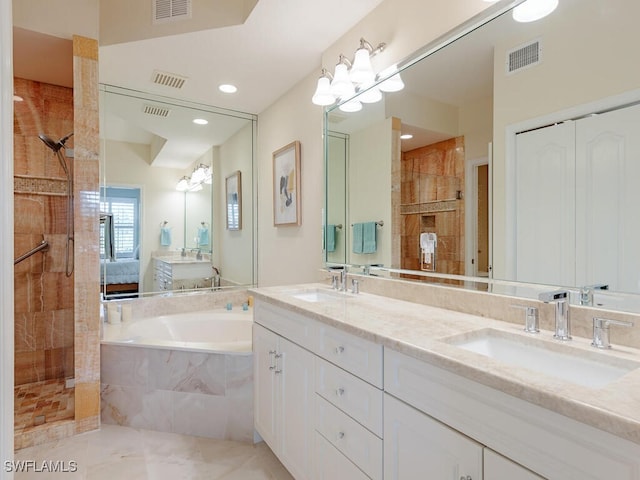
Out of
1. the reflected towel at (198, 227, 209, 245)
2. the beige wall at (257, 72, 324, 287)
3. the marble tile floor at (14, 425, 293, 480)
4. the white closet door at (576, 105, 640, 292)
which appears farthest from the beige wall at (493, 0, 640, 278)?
the reflected towel at (198, 227, 209, 245)

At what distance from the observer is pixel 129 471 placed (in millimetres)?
1818

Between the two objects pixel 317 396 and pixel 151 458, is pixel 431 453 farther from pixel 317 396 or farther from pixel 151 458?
pixel 151 458

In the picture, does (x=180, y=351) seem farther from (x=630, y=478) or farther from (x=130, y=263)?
(x=630, y=478)

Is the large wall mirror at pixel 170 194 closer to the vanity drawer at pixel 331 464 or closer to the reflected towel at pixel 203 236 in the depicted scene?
the reflected towel at pixel 203 236

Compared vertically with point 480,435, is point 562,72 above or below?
above

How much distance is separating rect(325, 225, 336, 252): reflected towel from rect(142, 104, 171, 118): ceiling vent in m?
1.89

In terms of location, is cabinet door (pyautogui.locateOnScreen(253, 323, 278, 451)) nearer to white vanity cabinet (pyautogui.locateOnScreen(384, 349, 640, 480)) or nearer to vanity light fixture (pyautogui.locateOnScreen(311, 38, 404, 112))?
white vanity cabinet (pyautogui.locateOnScreen(384, 349, 640, 480))

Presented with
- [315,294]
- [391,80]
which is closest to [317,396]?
[315,294]

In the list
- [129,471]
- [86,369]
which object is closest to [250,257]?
[86,369]

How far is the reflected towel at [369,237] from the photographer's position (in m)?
2.06

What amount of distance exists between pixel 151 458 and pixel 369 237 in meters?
1.73

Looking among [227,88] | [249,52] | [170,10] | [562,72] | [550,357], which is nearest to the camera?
[550,357]

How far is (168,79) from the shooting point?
9.02 feet

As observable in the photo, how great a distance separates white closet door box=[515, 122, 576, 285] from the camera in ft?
3.77
